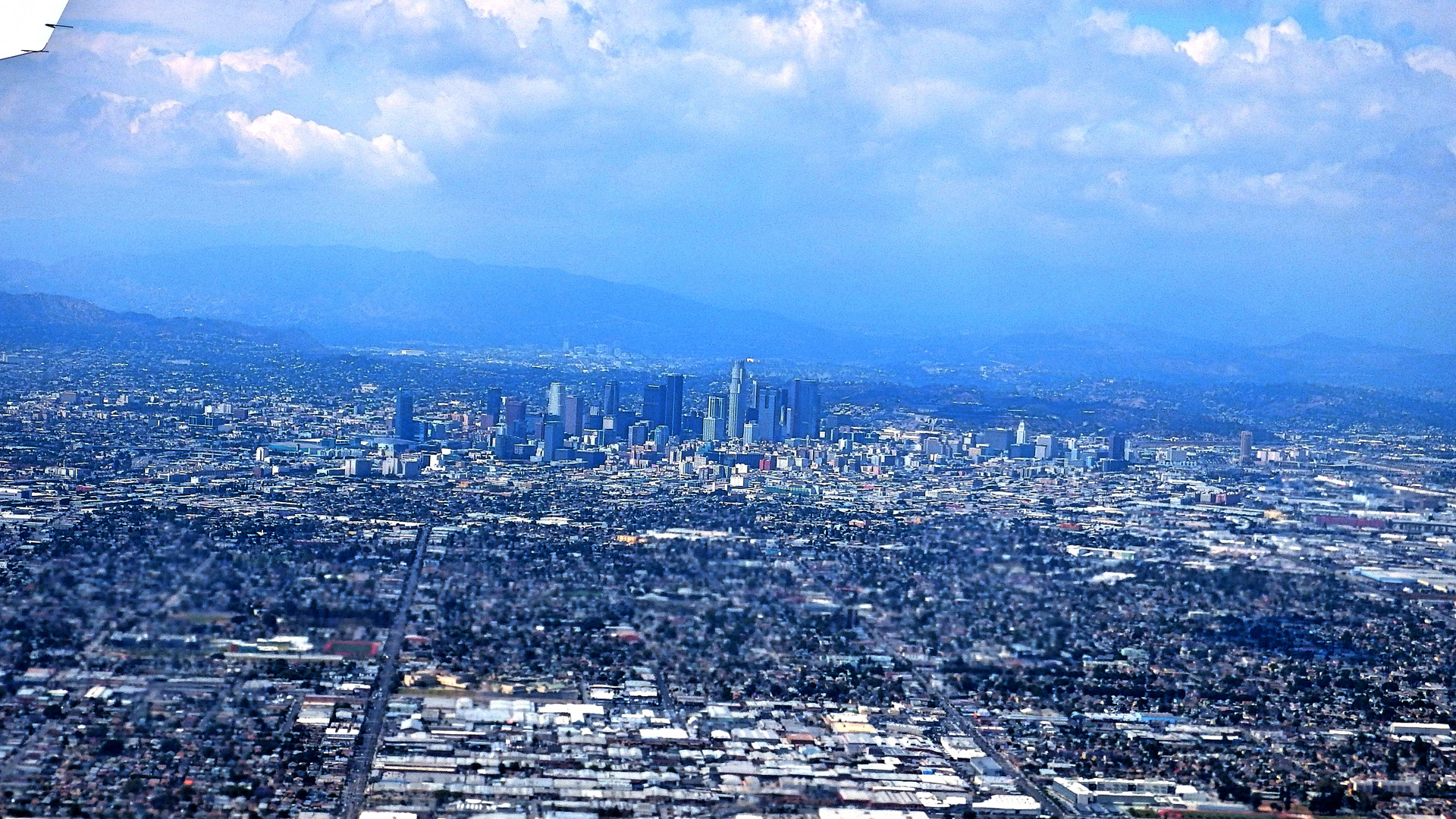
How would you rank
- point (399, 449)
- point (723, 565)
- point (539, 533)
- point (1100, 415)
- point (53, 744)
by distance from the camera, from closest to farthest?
point (53, 744) < point (723, 565) < point (539, 533) < point (399, 449) < point (1100, 415)

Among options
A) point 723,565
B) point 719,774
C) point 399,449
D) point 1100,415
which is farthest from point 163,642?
point 1100,415

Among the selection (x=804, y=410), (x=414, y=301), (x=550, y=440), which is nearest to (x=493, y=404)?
(x=550, y=440)

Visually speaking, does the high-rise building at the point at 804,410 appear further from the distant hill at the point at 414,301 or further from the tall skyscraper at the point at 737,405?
the distant hill at the point at 414,301

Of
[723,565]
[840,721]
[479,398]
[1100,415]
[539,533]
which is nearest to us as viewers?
[840,721]

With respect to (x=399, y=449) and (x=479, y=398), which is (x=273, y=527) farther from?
(x=479, y=398)

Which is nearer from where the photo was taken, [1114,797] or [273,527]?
[1114,797]

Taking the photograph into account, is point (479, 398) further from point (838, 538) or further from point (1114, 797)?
point (1114, 797)

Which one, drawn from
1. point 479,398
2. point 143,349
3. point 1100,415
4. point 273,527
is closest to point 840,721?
point 273,527
